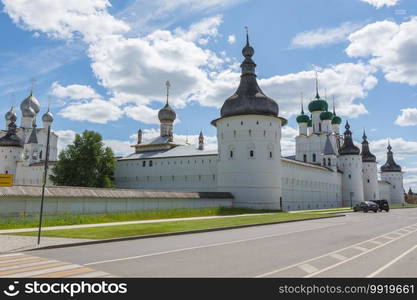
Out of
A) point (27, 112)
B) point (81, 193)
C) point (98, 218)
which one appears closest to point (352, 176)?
point (81, 193)

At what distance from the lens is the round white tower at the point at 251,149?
4174cm

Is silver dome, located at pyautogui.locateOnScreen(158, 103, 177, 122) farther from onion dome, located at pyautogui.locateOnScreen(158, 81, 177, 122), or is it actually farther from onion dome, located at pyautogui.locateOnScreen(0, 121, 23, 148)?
onion dome, located at pyautogui.locateOnScreen(0, 121, 23, 148)

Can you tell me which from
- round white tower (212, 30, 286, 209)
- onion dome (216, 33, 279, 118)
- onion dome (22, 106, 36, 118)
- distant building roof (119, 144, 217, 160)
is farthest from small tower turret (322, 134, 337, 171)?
onion dome (22, 106, 36, 118)

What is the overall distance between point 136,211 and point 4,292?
2275 cm

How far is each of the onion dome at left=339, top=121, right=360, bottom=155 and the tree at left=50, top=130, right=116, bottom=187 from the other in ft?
157

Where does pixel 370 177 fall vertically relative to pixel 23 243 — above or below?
above

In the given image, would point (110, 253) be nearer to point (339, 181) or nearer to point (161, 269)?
point (161, 269)

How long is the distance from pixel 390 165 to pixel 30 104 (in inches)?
3803

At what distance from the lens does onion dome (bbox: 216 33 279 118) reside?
43031 millimetres

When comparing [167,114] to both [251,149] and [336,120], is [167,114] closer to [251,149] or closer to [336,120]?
[251,149]

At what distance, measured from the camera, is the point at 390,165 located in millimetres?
103125

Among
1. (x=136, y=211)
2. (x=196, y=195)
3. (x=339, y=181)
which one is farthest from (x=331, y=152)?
(x=136, y=211)

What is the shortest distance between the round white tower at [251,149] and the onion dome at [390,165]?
235 feet

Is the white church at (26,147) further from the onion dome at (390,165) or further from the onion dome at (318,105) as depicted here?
the onion dome at (390,165)
